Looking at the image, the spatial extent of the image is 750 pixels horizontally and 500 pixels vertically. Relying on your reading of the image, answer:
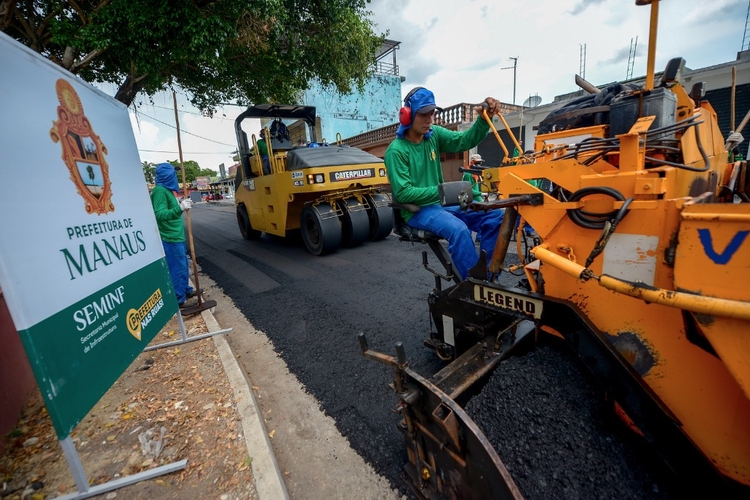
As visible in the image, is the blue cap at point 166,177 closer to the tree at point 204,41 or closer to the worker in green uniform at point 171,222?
the worker in green uniform at point 171,222

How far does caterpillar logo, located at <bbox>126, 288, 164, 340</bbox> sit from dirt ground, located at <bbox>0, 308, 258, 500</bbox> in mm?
559

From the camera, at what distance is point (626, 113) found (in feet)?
6.10

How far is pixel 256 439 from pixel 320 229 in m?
4.51

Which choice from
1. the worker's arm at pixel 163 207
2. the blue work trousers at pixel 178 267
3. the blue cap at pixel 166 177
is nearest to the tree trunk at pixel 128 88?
the blue cap at pixel 166 177

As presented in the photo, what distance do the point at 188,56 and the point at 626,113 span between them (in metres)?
5.73

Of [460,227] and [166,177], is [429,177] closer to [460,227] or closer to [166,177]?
[460,227]

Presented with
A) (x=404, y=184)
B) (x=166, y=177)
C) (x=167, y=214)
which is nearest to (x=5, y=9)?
(x=166, y=177)

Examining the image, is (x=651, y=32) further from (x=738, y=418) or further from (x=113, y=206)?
(x=113, y=206)

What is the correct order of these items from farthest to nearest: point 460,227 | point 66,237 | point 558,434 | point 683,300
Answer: point 460,227
point 66,237
point 558,434
point 683,300

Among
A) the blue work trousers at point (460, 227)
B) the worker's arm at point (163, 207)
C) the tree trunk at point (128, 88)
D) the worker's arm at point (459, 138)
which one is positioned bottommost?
the blue work trousers at point (460, 227)

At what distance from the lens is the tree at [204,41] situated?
15.0ft

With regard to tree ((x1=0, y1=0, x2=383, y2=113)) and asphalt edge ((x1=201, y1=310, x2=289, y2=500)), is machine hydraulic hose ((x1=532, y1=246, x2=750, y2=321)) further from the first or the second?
tree ((x1=0, y1=0, x2=383, y2=113))

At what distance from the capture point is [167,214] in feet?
14.0

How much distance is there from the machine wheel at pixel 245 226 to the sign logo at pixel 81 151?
6.87 metres
